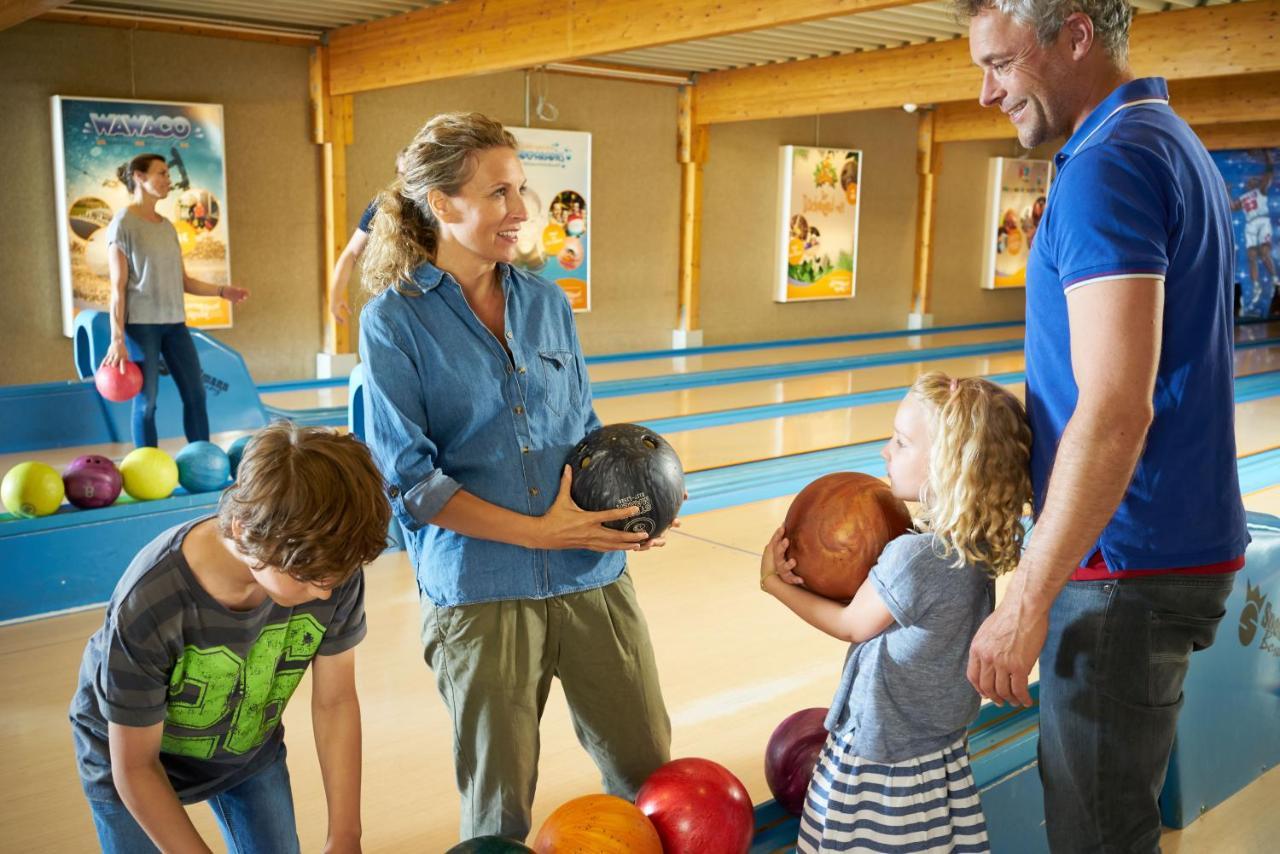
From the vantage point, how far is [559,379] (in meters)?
1.80

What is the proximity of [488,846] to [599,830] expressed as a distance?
0.57 feet

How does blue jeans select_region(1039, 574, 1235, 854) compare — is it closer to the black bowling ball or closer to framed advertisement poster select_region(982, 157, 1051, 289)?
the black bowling ball

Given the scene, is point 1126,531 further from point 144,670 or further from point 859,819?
point 144,670

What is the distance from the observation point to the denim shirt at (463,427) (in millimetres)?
1626

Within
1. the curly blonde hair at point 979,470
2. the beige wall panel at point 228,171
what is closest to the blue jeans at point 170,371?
the beige wall panel at point 228,171

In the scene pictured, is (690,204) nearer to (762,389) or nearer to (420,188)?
(762,389)

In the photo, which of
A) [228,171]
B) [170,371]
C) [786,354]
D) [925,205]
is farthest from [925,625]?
[925,205]

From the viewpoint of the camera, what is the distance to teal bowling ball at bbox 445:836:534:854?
4.98 feet

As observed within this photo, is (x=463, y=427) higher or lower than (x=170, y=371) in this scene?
higher

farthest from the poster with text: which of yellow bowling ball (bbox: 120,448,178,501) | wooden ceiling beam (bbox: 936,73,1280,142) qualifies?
yellow bowling ball (bbox: 120,448,178,501)

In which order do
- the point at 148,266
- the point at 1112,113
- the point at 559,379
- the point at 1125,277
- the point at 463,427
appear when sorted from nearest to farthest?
1. the point at 1125,277
2. the point at 1112,113
3. the point at 463,427
4. the point at 559,379
5. the point at 148,266

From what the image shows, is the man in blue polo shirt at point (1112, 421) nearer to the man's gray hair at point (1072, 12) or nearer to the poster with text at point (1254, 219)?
the man's gray hair at point (1072, 12)

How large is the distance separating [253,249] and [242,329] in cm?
61

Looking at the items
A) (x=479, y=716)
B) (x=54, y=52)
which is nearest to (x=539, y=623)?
(x=479, y=716)
